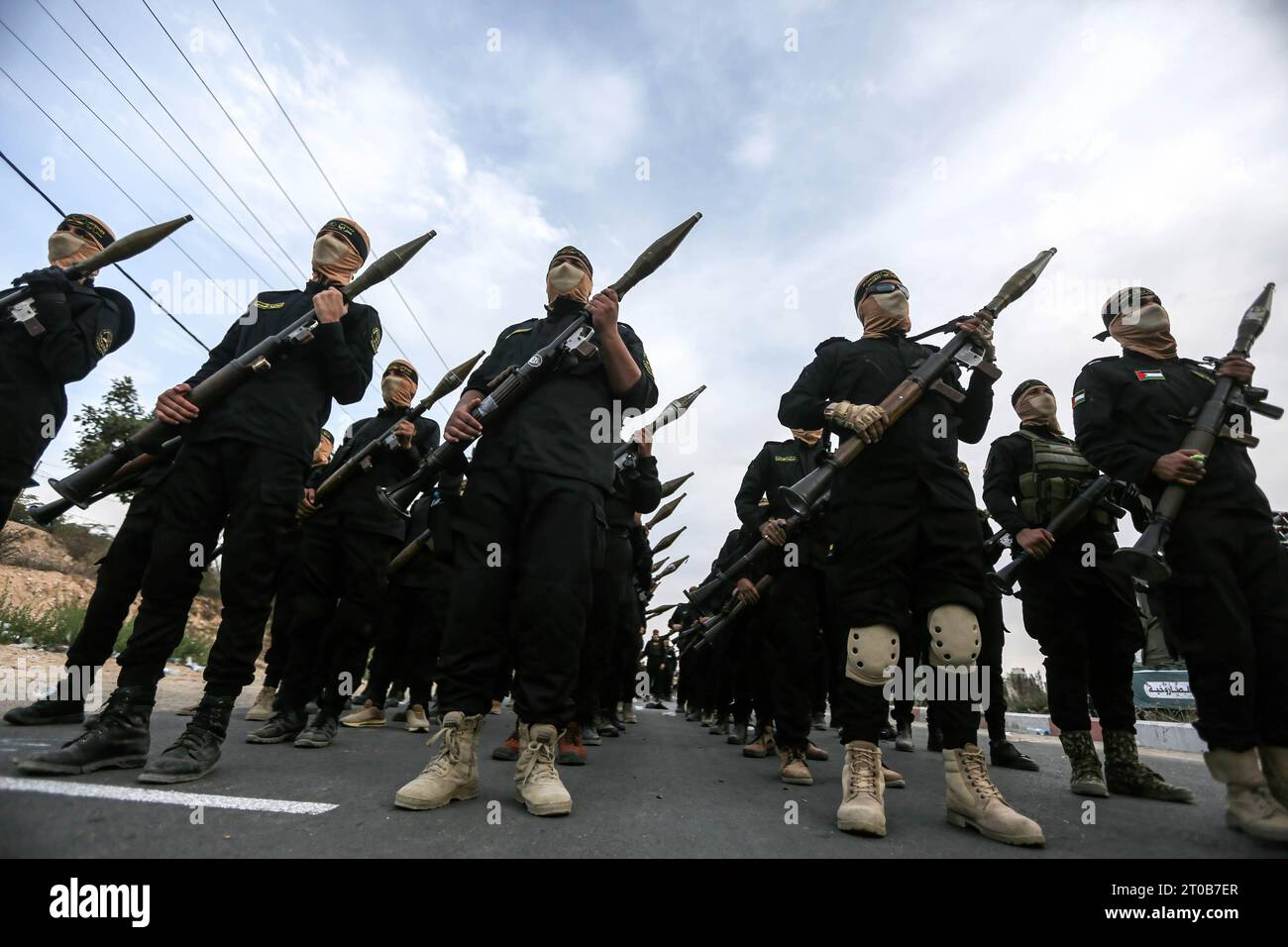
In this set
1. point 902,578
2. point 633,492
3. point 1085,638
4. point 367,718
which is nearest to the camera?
point 902,578

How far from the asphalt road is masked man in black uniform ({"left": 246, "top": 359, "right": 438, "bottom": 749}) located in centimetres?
40

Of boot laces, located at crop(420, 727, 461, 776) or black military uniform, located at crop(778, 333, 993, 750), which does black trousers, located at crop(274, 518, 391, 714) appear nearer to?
boot laces, located at crop(420, 727, 461, 776)

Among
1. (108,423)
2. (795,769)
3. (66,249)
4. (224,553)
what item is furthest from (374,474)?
(108,423)

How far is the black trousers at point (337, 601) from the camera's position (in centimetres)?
404

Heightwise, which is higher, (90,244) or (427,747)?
(90,244)

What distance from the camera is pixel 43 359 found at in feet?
10.7

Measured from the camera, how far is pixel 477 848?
1.73m

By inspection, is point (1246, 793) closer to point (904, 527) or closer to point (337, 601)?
point (904, 527)

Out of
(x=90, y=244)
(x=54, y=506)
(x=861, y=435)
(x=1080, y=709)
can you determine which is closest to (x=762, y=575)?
(x=1080, y=709)

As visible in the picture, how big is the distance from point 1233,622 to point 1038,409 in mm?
2220

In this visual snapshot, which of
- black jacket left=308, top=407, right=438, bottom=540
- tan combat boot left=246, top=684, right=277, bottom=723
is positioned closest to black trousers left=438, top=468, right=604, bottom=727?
black jacket left=308, top=407, right=438, bottom=540
